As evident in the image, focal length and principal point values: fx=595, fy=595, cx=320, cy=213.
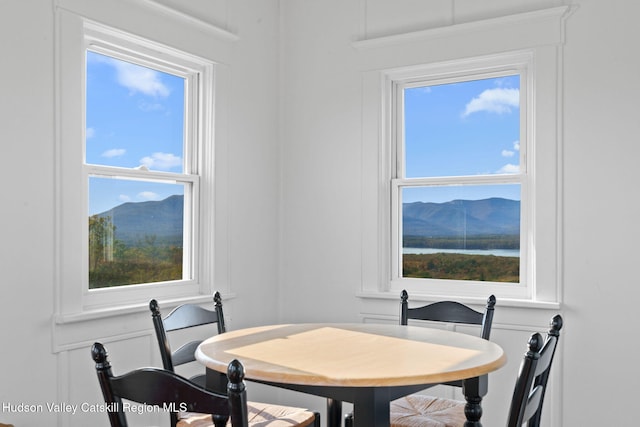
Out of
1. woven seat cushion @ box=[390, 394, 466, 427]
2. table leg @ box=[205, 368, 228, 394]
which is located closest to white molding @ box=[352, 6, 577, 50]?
woven seat cushion @ box=[390, 394, 466, 427]

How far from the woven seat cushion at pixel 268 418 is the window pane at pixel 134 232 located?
38.0 inches

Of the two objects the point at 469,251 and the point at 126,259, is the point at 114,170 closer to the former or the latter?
the point at 126,259

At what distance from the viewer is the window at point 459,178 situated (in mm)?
3494

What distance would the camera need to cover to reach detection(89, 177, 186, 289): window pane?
299 cm

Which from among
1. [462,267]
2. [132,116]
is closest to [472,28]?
[462,267]

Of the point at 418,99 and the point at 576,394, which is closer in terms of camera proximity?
the point at 576,394

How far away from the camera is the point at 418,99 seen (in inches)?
149

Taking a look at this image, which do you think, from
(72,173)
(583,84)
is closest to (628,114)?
(583,84)

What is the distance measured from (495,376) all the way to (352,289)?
1012 millimetres

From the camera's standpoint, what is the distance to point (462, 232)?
3.64m

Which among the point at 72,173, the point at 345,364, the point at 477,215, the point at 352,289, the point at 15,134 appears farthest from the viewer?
the point at 352,289

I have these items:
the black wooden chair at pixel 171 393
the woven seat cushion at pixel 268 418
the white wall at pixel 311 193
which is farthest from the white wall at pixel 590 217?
the black wooden chair at pixel 171 393

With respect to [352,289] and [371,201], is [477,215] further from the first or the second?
[352,289]

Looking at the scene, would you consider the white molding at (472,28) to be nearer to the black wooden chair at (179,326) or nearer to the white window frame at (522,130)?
the white window frame at (522,130)
